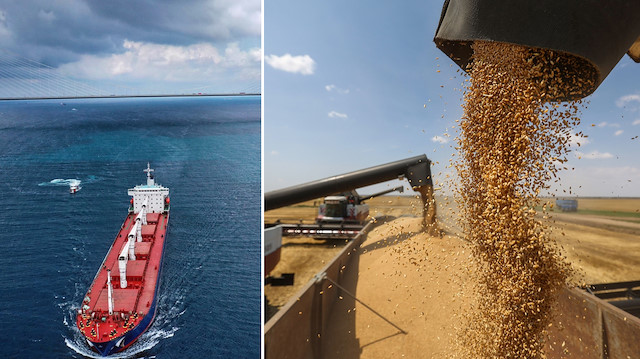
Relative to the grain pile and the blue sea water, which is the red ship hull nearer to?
the blue sea water

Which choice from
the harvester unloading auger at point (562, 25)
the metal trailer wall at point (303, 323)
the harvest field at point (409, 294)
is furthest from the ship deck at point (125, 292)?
the harvester unloading auger at point (562, 25)

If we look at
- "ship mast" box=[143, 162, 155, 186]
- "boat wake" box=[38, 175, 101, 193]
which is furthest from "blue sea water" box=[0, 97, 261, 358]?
"ship mast" box=[143, 162, 155, 186]

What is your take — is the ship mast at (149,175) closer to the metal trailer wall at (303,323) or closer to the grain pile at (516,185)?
the metal trailer wall at (303,323)

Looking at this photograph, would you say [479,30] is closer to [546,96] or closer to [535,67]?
[535,67]

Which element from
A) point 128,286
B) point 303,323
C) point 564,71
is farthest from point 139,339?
point 564,71

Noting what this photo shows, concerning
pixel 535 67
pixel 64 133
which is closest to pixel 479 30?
pixel 535 67

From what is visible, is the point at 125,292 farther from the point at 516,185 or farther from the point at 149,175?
the point at 516,185
